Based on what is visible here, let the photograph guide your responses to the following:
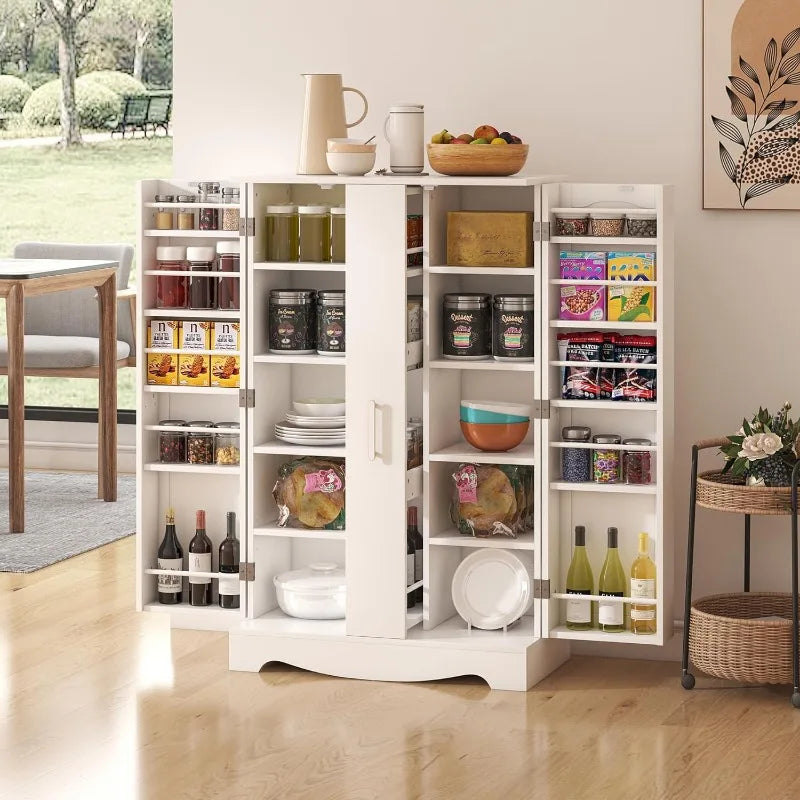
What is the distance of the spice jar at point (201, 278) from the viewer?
4.27 m

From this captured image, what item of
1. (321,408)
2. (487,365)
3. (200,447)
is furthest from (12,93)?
(487,365)

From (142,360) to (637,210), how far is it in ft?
4.71

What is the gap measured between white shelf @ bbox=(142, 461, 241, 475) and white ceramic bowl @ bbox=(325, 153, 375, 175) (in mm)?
896

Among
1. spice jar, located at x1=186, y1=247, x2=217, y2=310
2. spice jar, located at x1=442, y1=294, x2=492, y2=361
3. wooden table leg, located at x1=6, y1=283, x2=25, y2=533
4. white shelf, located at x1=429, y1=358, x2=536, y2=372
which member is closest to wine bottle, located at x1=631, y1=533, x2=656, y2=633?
white shelf, located at x1=429, y1=358, x2=536, y2=372

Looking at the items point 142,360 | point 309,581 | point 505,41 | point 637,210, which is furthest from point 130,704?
point 505,41

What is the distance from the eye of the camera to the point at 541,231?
392 centimetres

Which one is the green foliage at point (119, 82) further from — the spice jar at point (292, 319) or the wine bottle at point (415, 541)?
the wine bottle at point (415, 541)

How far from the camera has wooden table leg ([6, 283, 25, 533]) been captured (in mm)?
5719

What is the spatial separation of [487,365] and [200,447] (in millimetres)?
914

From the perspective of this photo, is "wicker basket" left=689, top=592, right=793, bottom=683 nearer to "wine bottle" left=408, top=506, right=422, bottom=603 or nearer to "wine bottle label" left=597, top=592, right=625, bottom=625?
"wine bottle label" left=597, top=592, right=625, bottom=625

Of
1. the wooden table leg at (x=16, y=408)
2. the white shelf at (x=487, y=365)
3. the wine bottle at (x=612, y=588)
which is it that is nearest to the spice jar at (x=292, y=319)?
the white shelf at (x=487, y=365)

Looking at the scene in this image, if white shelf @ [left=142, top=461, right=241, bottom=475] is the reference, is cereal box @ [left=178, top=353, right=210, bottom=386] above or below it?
above

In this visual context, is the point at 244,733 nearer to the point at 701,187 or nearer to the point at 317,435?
the point at 317,435

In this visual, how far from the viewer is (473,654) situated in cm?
393
